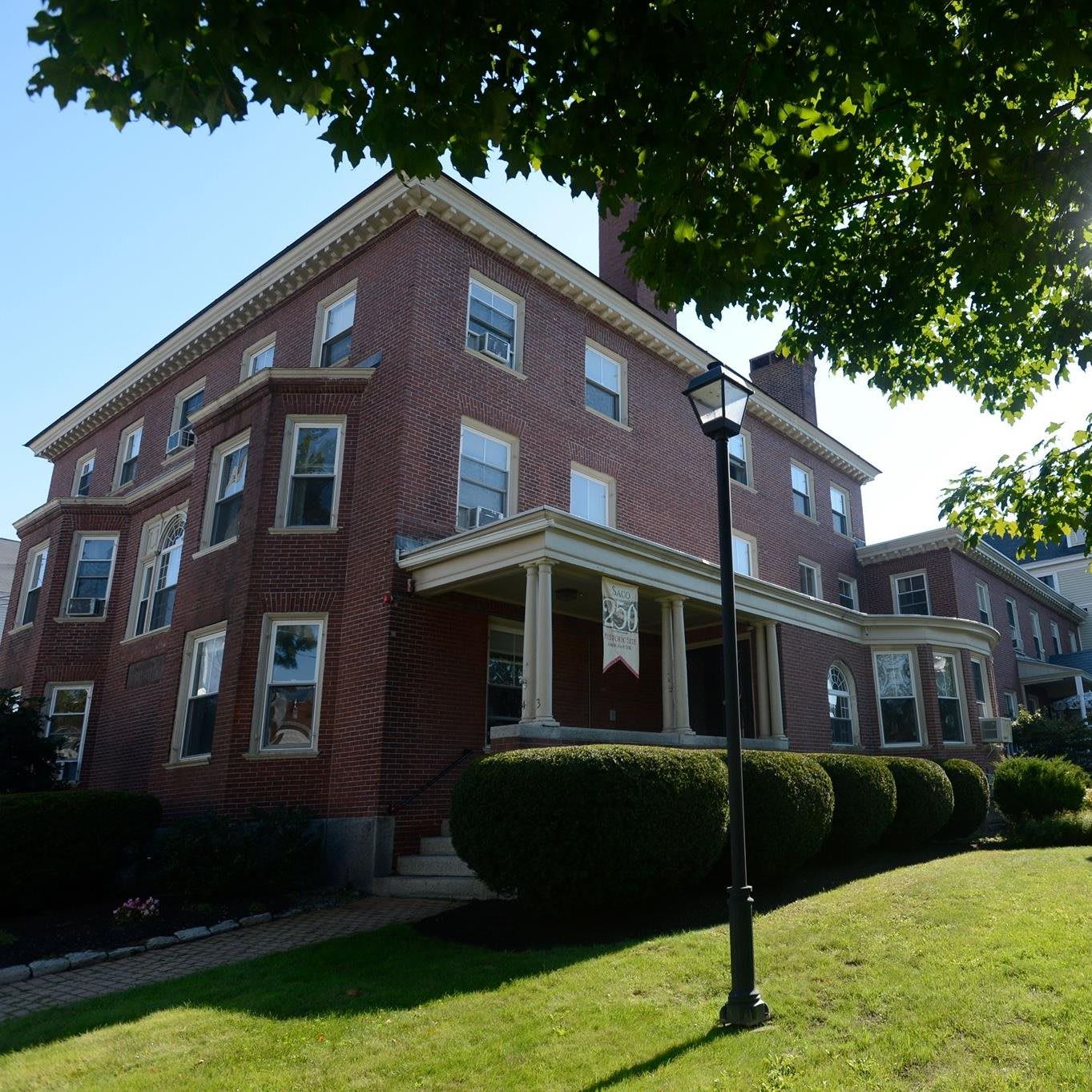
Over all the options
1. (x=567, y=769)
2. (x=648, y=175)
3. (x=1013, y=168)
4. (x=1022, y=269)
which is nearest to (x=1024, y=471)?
(x=1022, y=269)

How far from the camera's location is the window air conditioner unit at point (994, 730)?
72.2 feet

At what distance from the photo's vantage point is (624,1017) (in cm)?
630

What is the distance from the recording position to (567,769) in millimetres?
9062

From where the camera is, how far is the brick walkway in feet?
26.6

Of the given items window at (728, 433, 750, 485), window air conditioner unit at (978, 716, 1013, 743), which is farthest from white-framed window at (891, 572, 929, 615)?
window at (728, 433, 750, 485)

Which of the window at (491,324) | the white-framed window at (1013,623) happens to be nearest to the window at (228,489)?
the window at (491,324)

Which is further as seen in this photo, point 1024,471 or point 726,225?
point 1024,471

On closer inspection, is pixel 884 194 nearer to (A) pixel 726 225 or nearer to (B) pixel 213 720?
(A) pixel 726 225

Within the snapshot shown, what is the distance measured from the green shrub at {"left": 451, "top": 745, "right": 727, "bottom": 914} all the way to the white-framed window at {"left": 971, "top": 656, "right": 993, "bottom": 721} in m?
16.1

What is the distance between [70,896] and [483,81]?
1173 cm

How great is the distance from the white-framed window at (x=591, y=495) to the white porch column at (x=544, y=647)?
16.2 feet

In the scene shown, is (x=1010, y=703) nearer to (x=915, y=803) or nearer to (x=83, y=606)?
(x=915, y=803)

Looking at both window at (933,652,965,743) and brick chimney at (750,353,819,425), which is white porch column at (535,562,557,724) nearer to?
window at (933,652,965,743)

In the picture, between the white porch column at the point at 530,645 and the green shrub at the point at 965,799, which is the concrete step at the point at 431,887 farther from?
the green shrub at the point at 965,799
